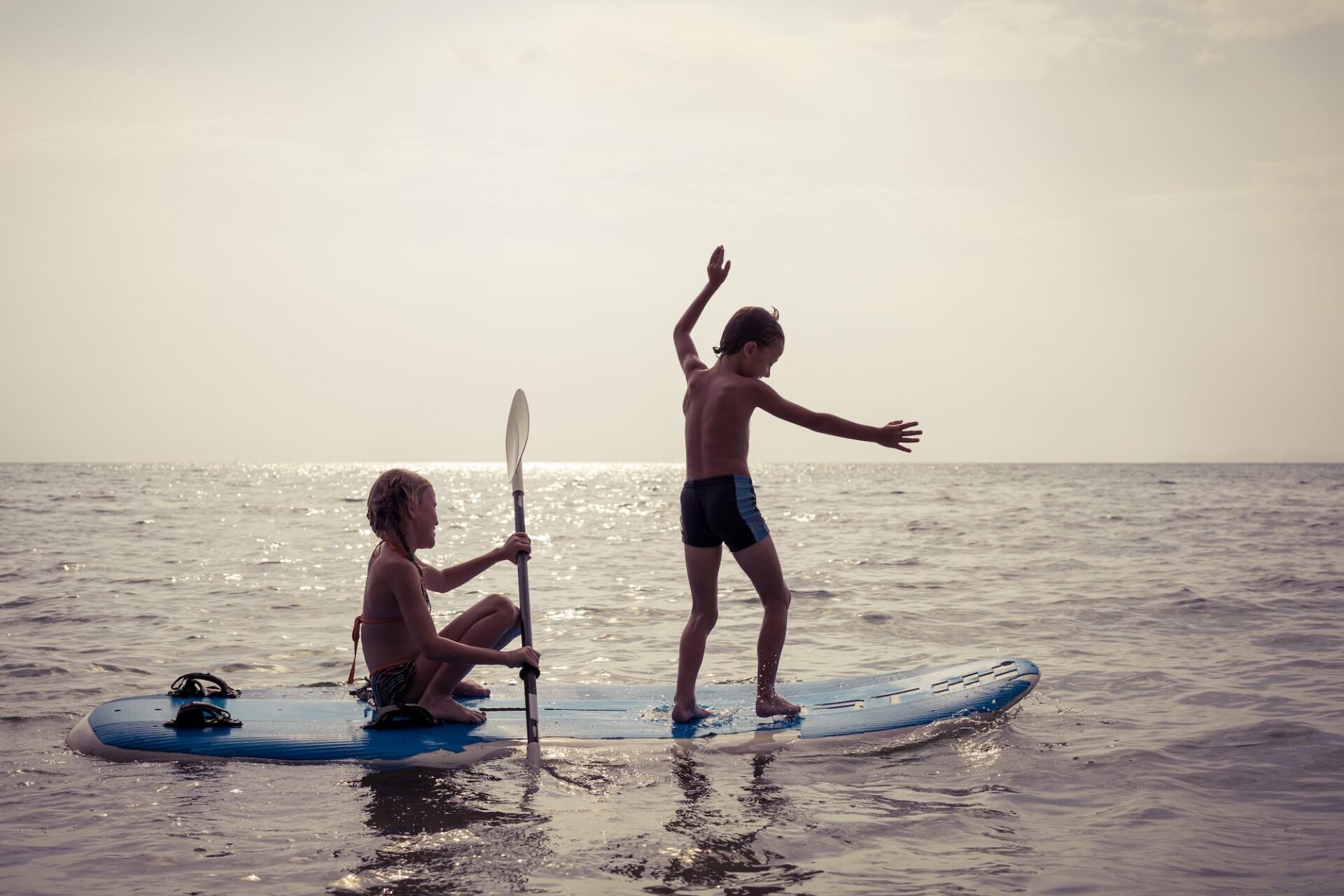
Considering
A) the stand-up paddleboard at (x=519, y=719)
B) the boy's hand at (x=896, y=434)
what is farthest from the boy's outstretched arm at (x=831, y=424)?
the stand-up paddleboard at (x=519, y=719)

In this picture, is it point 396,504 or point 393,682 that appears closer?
point 396,504

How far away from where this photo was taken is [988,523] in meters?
22.8

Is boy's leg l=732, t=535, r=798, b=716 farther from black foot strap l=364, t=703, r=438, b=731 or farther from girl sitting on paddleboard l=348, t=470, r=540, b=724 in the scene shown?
black foot strap l=364, t=703, r=438, b=731

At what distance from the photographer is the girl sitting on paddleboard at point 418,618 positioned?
14.5 ft

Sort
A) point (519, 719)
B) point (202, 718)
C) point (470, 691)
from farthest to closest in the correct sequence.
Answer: point (470, 691) < point (519, 719) < point (202, 718)

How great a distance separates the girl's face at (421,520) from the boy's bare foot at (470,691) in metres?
1.25

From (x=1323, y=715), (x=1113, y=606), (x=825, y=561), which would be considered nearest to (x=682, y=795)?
(x=1323, y=715)

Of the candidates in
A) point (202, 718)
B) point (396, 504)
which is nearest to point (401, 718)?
point (202, 718)

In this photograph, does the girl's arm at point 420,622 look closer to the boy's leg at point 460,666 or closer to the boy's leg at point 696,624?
the boy's leg at point 460,666

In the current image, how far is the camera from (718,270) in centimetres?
546

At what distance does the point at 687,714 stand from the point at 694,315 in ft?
6.77

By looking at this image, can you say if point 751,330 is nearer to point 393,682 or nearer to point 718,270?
point 718,270

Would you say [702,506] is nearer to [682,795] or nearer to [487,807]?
[682,795]

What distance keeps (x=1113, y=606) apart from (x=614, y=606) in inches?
188
